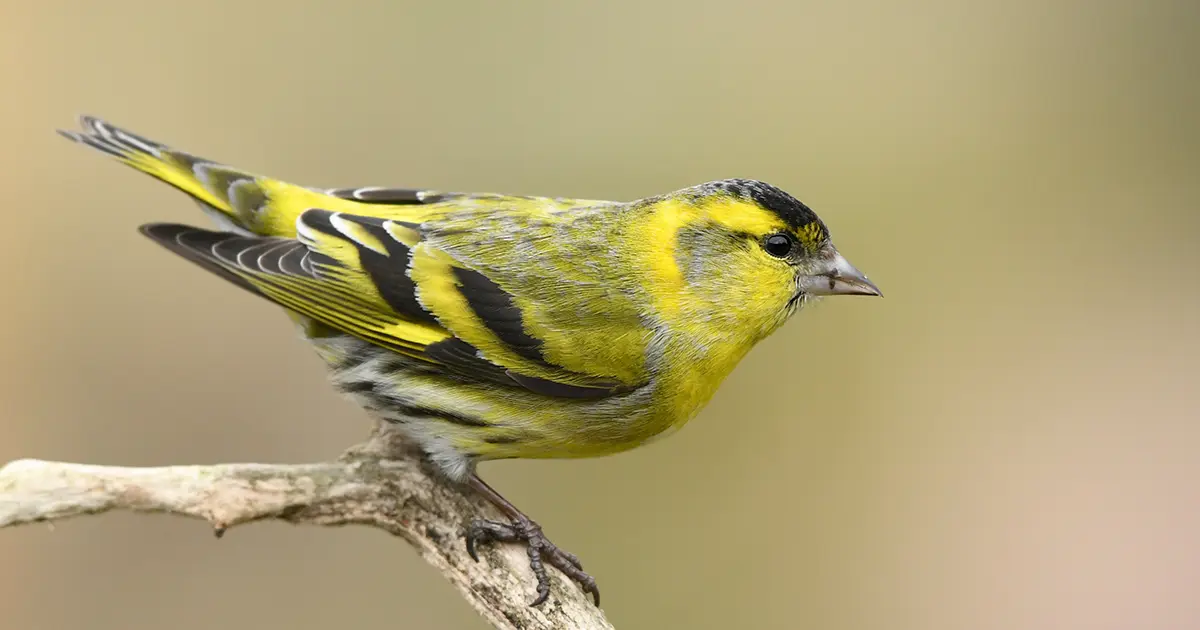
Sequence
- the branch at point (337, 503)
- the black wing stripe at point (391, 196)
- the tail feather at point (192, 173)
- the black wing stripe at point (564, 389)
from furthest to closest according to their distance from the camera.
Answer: the black wing stripe at point (391, 196) → the tail feather at point (192, 173) → the black wing stripe at point (564, 389) → the branch at point (337, 503)

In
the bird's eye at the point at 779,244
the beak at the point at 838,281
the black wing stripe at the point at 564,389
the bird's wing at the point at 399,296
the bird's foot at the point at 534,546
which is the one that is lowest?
the bird's foot at the point at 534,546

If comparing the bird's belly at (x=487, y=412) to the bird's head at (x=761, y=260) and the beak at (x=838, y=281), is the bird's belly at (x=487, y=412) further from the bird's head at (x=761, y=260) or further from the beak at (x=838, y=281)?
the beak at (x=838, y=281)

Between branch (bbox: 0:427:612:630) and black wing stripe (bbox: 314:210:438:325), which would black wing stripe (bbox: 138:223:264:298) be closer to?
black wing stripe (bbox: 314:210:438:325)

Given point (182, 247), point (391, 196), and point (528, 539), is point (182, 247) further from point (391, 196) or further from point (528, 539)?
point (528, 539)

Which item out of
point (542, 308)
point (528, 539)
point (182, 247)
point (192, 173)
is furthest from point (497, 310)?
point (192, 173)

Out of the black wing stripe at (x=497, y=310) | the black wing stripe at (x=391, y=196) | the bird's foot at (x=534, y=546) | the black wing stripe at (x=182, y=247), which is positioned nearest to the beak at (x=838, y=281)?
the black wing stripe at (x=497, y=310)

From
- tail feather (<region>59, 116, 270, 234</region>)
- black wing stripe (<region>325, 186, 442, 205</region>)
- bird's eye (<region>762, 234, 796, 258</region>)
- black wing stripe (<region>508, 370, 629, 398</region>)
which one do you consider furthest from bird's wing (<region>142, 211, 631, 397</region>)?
bird's eye (<region>762, 234, 796, 258</region>)

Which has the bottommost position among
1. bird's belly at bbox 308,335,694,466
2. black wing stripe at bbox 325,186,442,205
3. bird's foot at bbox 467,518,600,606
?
bird's foot at bbox 467,518,600,606
